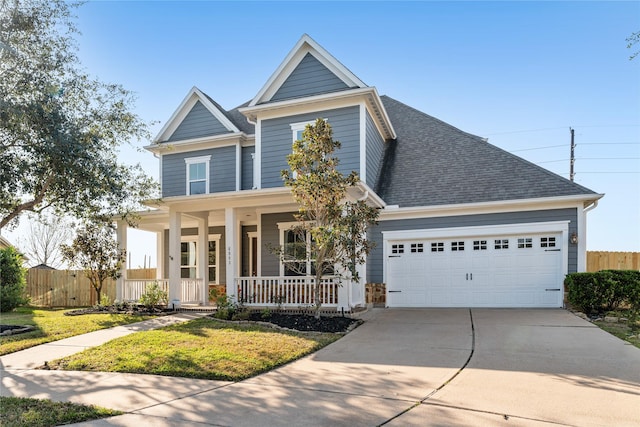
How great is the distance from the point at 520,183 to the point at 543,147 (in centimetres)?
1783

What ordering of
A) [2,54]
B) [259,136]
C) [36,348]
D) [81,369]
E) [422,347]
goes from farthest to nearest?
[259,136] → [2,54] → [36,348] → [422,347] → [81,369]

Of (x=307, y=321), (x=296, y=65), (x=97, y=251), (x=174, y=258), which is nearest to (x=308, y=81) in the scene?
(x=296, y=65)

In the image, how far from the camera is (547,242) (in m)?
11.9

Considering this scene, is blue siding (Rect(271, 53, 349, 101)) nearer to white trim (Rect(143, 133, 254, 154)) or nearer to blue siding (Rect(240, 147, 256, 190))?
white trim (Rect(143, 133, 254, 154))

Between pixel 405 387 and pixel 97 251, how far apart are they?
11.7 m

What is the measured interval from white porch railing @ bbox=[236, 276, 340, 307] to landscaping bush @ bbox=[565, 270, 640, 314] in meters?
6.10

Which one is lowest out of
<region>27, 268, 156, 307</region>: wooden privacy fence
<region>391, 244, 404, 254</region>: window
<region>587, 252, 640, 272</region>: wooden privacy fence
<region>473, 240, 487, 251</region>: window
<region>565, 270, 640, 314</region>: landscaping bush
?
<region>27, 268, 156, 307</region>: wooden privacy fence

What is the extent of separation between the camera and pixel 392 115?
16797mm

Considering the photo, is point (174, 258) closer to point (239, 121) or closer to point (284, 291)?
point (284, 291)

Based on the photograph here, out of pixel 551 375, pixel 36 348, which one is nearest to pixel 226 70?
pixel 36 348

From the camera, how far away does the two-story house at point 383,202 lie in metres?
11.7

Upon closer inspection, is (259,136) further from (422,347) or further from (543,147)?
(543,147)

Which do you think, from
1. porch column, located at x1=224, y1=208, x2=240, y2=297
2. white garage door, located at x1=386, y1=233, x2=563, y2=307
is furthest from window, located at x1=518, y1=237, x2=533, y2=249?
porch column, located at x1=224, y1=208, x2=240, y2=297

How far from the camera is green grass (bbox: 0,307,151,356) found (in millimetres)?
8492
